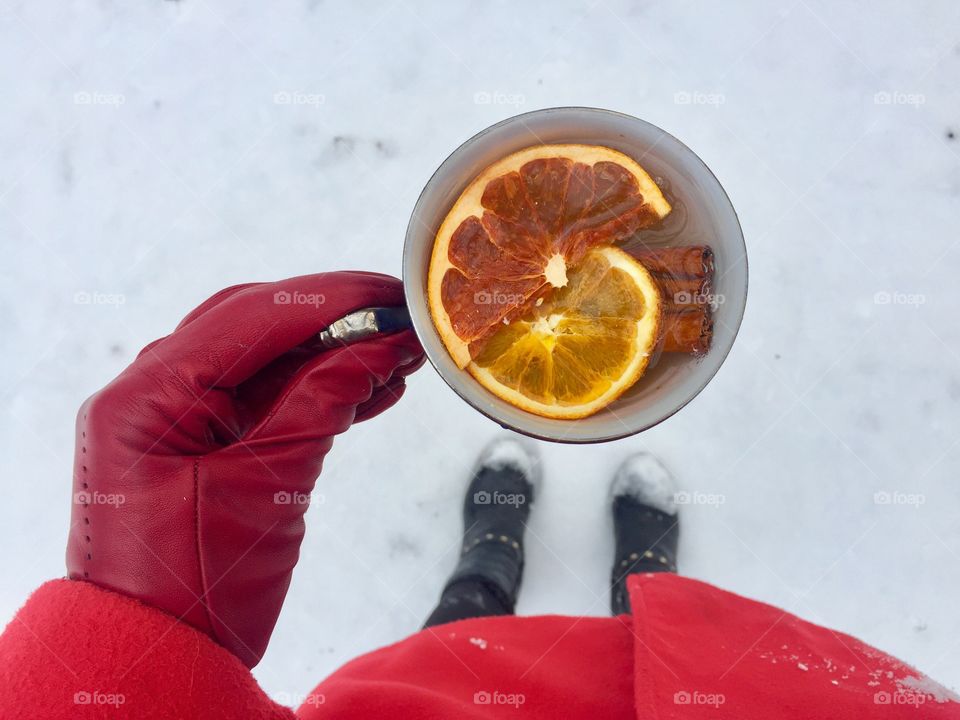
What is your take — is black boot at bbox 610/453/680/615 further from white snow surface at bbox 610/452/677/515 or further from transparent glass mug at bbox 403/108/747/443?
transparent glass mug at bbox 403/108/747/443

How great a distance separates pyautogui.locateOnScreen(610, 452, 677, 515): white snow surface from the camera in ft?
5.68

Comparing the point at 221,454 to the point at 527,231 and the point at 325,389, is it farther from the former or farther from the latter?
the point at 527,231

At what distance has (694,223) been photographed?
92 centimetres

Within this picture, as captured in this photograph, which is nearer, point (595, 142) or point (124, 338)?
point (595, 142)

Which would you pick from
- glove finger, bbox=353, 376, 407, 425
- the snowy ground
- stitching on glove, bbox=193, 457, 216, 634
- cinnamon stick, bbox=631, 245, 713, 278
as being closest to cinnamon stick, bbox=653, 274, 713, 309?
cinnamon stick, bbox=631, 245, 713, 278

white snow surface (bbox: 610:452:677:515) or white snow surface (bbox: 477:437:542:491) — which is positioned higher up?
white snow surface (bbox: 477:437:542:491)

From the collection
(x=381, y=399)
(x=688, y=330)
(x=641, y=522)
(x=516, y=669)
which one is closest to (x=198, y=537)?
(x=381, y=399)

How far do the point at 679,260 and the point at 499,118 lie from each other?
1.05 metres

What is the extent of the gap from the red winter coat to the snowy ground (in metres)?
0.43

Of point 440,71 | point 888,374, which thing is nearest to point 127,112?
point 440,71

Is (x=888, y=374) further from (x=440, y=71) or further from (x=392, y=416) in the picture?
(x=440, y=71)

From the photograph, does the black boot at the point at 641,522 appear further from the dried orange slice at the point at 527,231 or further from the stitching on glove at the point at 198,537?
the stitching on glove at the point at 198,537

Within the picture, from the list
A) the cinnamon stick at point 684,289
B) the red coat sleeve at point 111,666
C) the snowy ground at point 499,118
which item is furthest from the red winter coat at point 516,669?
the cinnamon stick at point 684,289

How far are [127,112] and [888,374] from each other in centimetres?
228
